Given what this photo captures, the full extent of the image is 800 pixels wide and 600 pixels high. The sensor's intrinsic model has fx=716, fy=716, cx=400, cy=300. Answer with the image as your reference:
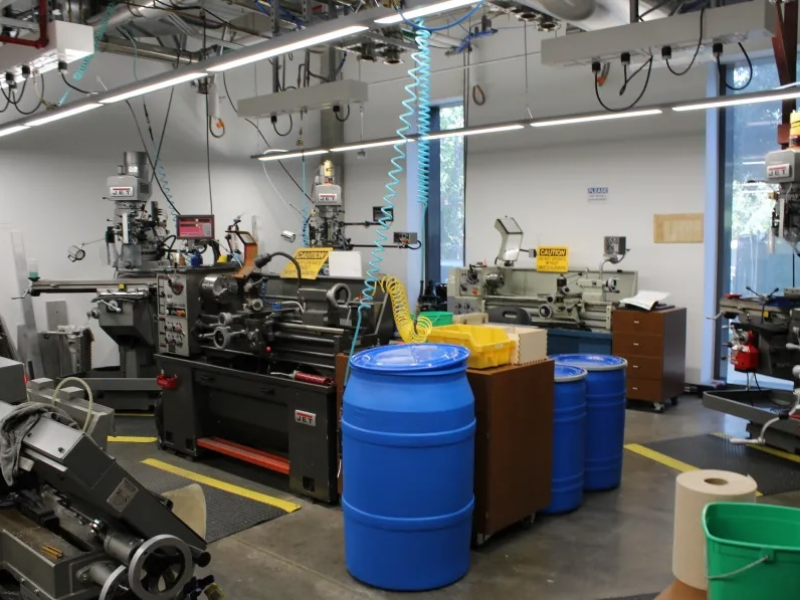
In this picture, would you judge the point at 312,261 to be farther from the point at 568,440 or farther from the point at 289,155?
the point at 289,155

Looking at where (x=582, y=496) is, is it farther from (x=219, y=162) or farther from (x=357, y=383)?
(x=219, y=162)

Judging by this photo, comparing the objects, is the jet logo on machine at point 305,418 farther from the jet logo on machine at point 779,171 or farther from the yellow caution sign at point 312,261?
the jet logo on machine at point 779,171

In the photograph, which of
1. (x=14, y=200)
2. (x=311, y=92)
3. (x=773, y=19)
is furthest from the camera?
(x=14, y=200)

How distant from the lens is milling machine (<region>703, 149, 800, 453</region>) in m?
4.34

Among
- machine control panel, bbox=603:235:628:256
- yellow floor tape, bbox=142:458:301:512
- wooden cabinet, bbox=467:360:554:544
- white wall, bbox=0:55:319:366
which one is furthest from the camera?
white wall, bbox=0:55:319:366

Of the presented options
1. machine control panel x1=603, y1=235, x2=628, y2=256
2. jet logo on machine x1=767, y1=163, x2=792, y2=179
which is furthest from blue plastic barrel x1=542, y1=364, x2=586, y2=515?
machine control panel x1=603, y1=235, x2=628, y2=256

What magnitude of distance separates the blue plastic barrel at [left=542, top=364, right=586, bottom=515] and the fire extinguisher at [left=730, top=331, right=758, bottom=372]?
1772 mm

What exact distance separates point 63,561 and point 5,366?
710 millimetres

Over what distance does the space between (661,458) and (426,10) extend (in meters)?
3.20

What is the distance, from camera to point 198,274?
15.0ft

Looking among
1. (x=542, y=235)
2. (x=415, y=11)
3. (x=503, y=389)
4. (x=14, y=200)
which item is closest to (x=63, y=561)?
(x=503, y=389)

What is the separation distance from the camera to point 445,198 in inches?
335

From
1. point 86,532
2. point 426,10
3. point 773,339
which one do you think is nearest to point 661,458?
point 773,339

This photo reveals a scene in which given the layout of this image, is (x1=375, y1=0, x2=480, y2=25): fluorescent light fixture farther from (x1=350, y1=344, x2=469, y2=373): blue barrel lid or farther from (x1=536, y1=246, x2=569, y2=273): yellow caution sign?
(x1=536, y1=246, x2=569, y2=273): yellow caution sign
